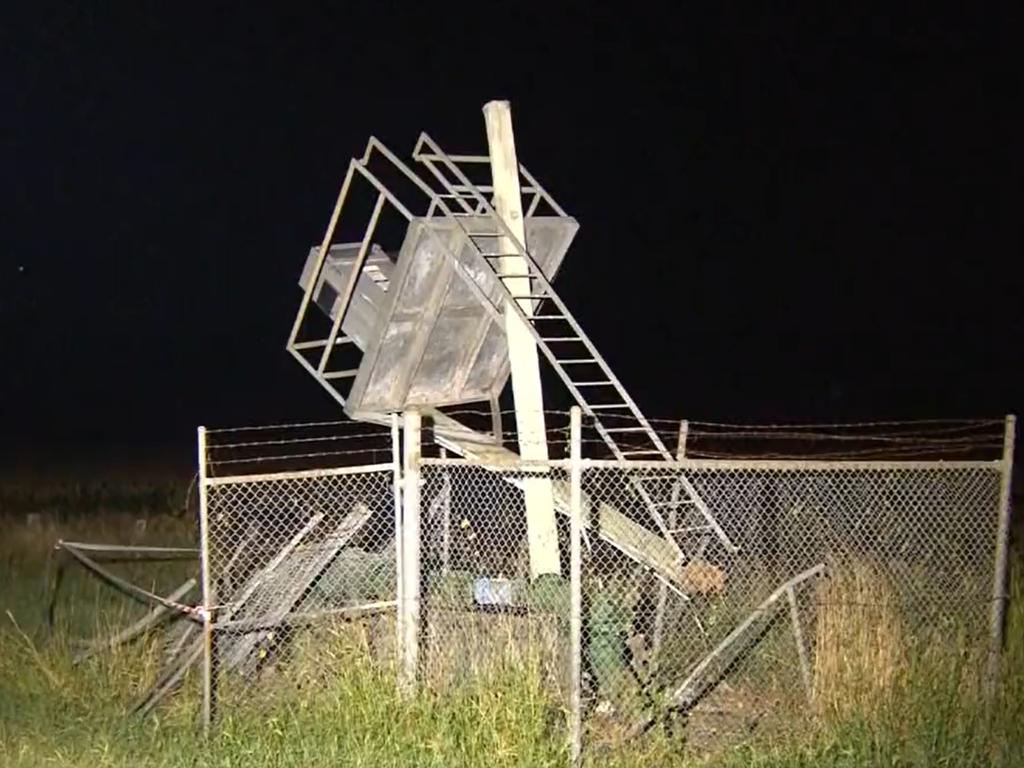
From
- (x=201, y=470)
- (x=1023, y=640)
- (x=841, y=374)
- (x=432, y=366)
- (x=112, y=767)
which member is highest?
(x=841, y=374)

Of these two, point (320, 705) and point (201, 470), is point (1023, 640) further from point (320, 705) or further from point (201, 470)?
point (201, 470)

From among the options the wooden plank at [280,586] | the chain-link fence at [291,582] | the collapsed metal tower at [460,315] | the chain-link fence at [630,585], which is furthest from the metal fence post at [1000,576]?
the wooden plank at [280,586]

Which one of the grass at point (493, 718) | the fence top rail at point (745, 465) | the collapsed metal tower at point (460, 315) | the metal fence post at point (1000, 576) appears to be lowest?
the grass at point (493, 718)

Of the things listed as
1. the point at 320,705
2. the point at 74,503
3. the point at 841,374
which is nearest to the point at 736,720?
the point at 320,705

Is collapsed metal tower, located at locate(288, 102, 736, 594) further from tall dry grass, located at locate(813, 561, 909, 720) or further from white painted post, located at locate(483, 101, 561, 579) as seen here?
tall dry grass, located at locate(813, 561, 909, 720)

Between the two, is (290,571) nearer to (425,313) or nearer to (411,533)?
(411,533)

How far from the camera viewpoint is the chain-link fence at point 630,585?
8703 millimetres

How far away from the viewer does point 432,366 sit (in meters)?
10.8

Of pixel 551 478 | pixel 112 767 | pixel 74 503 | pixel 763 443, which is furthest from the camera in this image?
pixel 763 443

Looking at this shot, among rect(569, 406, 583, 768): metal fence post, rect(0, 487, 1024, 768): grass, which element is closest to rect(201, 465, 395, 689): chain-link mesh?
rect(0, 487, 1024, 768): grass

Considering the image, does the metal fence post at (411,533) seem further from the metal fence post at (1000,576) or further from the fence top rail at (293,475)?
the metal fence post at (1000,576)

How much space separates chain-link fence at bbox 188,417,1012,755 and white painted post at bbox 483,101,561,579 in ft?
0.79

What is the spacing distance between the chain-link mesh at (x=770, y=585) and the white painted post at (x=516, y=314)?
1.67ft

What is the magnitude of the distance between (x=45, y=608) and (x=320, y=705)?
3924 millimetres
